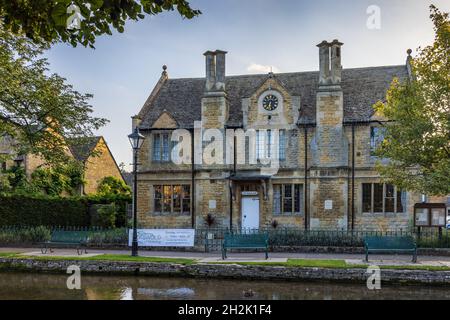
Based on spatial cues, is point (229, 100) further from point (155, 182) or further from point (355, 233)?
point (355, 233)

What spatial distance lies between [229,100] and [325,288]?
19.1 meters

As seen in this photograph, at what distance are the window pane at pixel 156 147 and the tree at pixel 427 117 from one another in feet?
49.8

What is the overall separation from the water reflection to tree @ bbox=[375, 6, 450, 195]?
280 inches

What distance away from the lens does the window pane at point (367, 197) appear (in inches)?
1109

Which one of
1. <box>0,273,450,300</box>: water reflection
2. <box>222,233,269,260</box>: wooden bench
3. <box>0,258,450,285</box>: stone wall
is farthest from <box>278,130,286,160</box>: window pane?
<box>0,273,450,300</box>: water reflection

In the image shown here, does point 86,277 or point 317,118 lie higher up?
point 317,118

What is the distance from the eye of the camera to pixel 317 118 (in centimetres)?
2873

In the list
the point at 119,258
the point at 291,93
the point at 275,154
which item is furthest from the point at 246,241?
the point at 291,93

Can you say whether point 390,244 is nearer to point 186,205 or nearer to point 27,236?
point 186,205

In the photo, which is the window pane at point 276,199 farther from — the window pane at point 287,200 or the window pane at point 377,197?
the window pane at point 377,197

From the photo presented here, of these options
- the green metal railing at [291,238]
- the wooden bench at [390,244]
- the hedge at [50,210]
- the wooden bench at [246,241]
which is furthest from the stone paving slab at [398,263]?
the hedge at [50,210]
